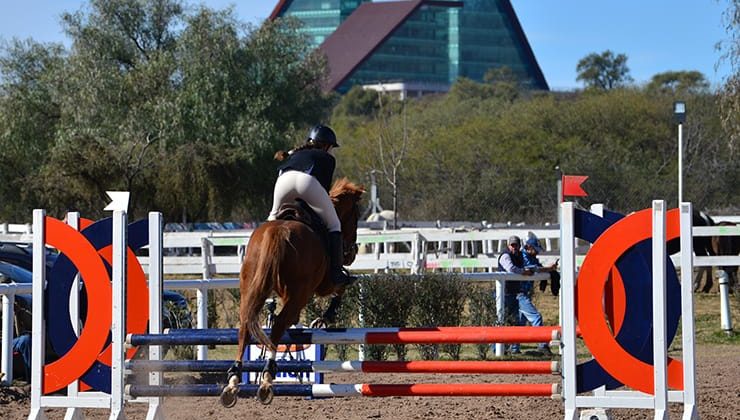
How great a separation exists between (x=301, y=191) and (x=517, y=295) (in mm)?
7366

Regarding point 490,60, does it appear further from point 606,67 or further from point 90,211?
point 90,211

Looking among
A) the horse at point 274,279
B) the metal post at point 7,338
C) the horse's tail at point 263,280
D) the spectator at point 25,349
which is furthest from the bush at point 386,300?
the horse's tail at point 263,280

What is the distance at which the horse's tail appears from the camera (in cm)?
725

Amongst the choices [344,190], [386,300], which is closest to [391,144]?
[386,300]

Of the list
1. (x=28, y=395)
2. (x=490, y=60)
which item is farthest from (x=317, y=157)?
(x=490, y=60)

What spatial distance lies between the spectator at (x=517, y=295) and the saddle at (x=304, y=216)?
6.74 metres

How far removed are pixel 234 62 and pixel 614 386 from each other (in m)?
33.6

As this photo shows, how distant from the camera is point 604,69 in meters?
99.4

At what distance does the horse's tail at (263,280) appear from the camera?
23.8ft

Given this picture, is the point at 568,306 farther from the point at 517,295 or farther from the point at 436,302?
the point at 517,295

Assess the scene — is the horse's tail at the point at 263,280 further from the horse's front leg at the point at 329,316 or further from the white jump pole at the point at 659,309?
the white jump pole at the point at 659,309

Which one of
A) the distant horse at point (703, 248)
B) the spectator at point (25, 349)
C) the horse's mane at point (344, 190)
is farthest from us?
the distant horse at point (703, 248)

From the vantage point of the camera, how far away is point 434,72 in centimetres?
11800

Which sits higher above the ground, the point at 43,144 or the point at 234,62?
the point at 234,62
